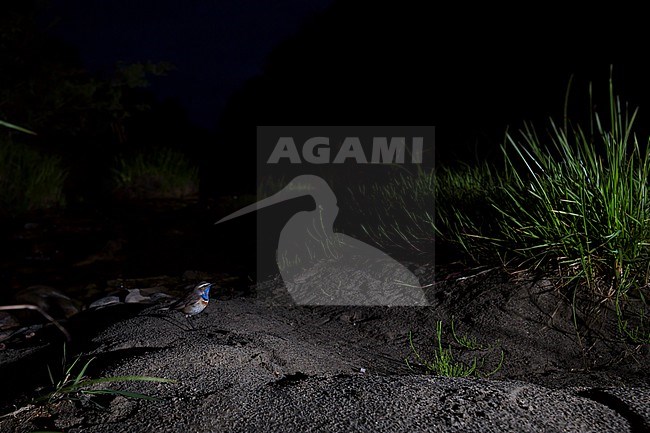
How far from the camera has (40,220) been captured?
20.9ft

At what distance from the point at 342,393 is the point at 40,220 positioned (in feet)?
19.0

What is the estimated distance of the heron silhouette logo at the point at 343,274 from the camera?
3.07 metres

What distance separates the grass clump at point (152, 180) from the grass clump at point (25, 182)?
104cm

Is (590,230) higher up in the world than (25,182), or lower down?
lower down

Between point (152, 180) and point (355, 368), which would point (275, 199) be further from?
point (355, 368)

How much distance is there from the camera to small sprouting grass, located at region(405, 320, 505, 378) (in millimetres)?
2105

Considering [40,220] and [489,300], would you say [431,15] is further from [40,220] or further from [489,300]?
[489,300]

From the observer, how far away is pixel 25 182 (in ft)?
22.7

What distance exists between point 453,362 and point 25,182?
243 inches

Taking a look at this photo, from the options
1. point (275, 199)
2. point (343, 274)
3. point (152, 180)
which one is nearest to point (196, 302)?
point (343, 274)

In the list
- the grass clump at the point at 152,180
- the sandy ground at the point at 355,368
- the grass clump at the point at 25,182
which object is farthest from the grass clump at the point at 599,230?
the grass clump at the point at 152,180

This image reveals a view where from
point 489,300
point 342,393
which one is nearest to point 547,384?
point 489,300

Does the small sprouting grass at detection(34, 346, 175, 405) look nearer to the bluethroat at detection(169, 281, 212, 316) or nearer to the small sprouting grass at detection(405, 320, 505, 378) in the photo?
the bluethroat at detection(169, 281, 212, 316)

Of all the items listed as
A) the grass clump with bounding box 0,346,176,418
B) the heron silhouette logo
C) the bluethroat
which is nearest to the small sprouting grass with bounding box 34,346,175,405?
the grass clump with bounding box 0,346,176,418
